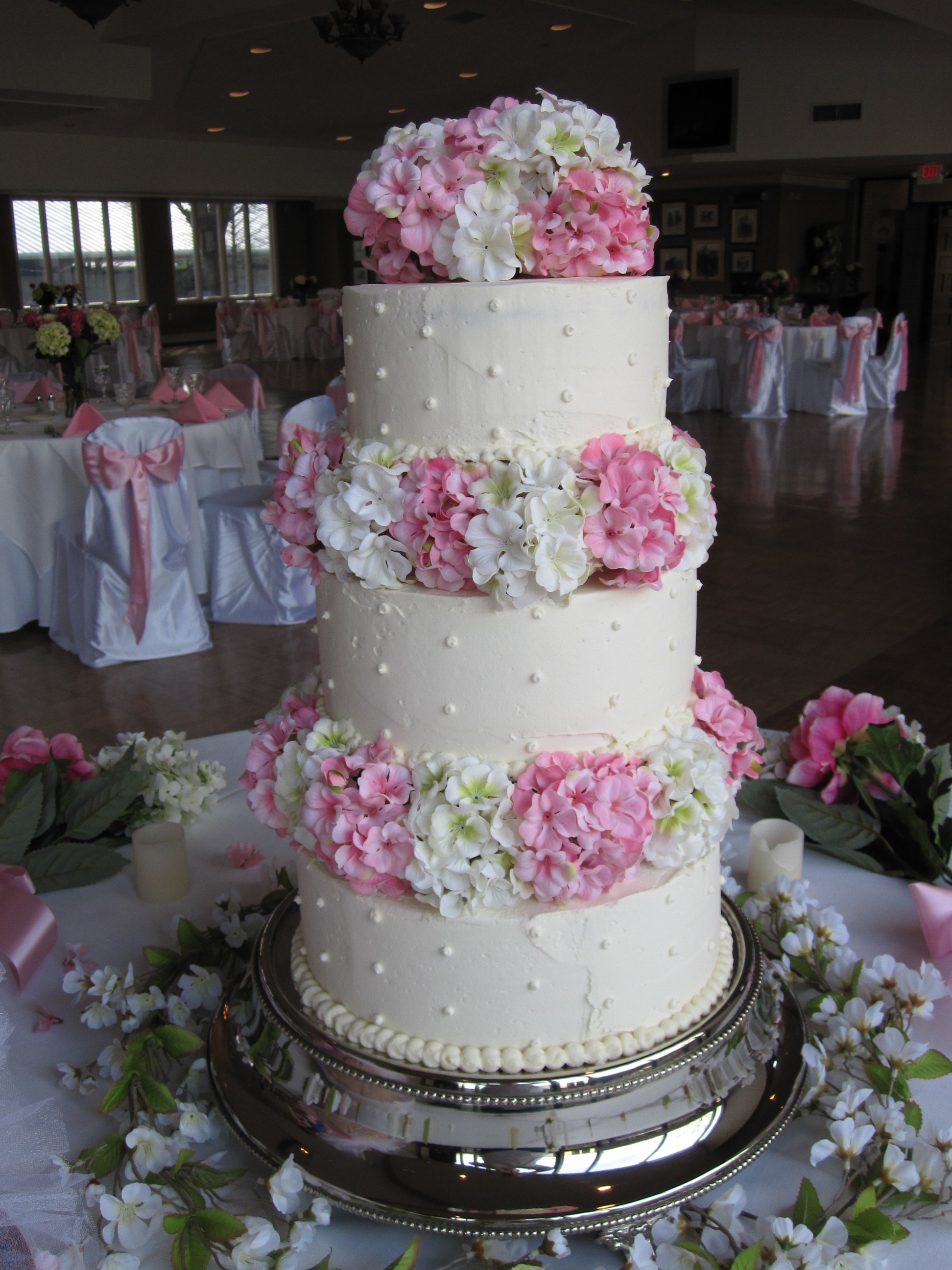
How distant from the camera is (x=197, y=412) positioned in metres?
5.20

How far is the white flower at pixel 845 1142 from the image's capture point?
4.12 feet

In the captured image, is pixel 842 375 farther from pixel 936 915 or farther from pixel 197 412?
pixel 936 915

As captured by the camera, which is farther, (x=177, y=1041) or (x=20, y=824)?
(x=20, y=824)

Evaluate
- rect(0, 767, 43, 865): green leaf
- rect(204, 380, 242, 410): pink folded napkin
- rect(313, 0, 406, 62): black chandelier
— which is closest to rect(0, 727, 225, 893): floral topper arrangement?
rect(0, 767, 43, 865): green leaf

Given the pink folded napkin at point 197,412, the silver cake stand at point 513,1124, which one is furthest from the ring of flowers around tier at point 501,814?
the pink folded napkin at point 197,412

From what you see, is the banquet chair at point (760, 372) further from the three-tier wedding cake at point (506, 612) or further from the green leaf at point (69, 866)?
the three-tier wedding cake at point (506, 612)

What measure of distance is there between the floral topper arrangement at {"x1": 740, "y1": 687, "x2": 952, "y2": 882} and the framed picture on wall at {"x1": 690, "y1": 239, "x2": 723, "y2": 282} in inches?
679

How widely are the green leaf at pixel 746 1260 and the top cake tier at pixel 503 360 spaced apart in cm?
85

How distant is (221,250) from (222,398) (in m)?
16.6

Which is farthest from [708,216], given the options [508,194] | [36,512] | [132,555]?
[508,194]

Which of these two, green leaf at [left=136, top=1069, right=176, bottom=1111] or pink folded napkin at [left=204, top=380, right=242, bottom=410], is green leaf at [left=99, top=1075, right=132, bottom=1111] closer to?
green leaf at [left=136, top=1069, right=176, bottom=1111]

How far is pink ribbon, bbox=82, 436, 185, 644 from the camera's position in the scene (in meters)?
4.32

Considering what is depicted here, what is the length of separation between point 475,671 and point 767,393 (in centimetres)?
993

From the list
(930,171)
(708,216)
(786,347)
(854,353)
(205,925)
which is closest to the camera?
(205,925)
